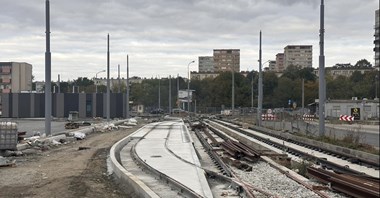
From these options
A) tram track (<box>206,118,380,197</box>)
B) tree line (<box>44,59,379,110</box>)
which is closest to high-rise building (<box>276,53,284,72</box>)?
tree line (<box>44,59,379,110</box>)

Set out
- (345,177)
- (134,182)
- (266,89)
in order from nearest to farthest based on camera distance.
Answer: (345,177)
(134,182)
(266,89)

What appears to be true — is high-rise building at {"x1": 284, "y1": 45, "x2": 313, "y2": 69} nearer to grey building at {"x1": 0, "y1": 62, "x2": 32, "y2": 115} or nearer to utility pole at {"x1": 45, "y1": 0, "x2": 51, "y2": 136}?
grey building at {"x1": 0, "y1": 62, "x2": 32, "y2": 115}

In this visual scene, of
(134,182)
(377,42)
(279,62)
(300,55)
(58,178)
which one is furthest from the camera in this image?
(279,62)

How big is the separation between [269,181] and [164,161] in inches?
215

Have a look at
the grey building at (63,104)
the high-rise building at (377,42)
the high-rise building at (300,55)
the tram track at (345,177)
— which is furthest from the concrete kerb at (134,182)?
the high-rise building at (300,55)

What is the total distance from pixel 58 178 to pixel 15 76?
112 metres

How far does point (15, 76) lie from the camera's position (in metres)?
120

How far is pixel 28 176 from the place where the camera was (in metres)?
15.6

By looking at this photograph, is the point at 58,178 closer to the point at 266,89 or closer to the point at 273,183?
→ the point at 273,183

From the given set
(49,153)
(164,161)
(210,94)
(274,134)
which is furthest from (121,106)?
(164,161)

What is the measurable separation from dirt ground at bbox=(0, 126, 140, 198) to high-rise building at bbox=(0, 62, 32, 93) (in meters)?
96.9

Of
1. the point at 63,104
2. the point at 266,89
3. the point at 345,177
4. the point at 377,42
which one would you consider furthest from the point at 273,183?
the point at 266,89

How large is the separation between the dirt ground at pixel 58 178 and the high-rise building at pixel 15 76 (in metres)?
96.9

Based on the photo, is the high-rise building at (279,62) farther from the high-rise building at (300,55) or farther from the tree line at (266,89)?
the tree line at (266,89)
